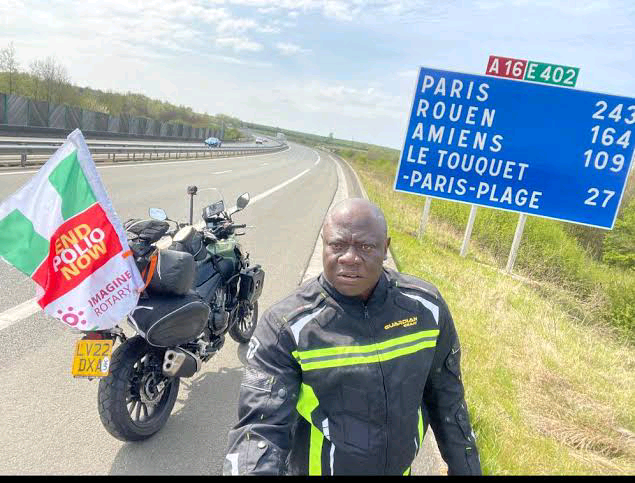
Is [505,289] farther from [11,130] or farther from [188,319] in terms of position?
[11,130]

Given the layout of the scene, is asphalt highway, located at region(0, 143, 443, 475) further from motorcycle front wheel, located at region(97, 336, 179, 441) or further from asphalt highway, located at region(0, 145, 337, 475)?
motorcycle front wheel, located at region(97, 336, 179, 441)

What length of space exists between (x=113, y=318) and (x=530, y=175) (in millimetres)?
8418

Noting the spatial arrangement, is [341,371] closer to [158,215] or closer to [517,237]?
[158,215]

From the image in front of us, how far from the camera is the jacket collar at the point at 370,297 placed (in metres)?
1.82

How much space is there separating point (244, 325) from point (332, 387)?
10.2 ft

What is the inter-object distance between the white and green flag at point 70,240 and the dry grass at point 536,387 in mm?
2411

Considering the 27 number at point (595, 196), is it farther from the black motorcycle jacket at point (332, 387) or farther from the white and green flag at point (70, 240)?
the white and green flag at point (70, 240)

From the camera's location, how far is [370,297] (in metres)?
1.86

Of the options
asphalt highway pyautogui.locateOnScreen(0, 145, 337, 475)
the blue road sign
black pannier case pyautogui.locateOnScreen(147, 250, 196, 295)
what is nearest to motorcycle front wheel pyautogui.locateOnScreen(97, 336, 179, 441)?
asphalt highway pyautogui.locateOnScreen(0, 145, 337, 475)

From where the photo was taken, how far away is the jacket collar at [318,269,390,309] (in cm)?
182

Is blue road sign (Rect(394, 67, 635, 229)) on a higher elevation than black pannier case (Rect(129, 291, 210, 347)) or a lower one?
higher

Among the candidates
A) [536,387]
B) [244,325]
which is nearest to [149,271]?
[244,325]

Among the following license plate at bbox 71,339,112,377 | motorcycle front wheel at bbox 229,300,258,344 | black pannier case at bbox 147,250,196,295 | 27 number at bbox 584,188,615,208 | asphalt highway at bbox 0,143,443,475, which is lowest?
asphalt highway at bbox 0,143,443,475

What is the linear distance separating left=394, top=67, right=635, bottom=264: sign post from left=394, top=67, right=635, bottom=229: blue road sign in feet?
0.06
